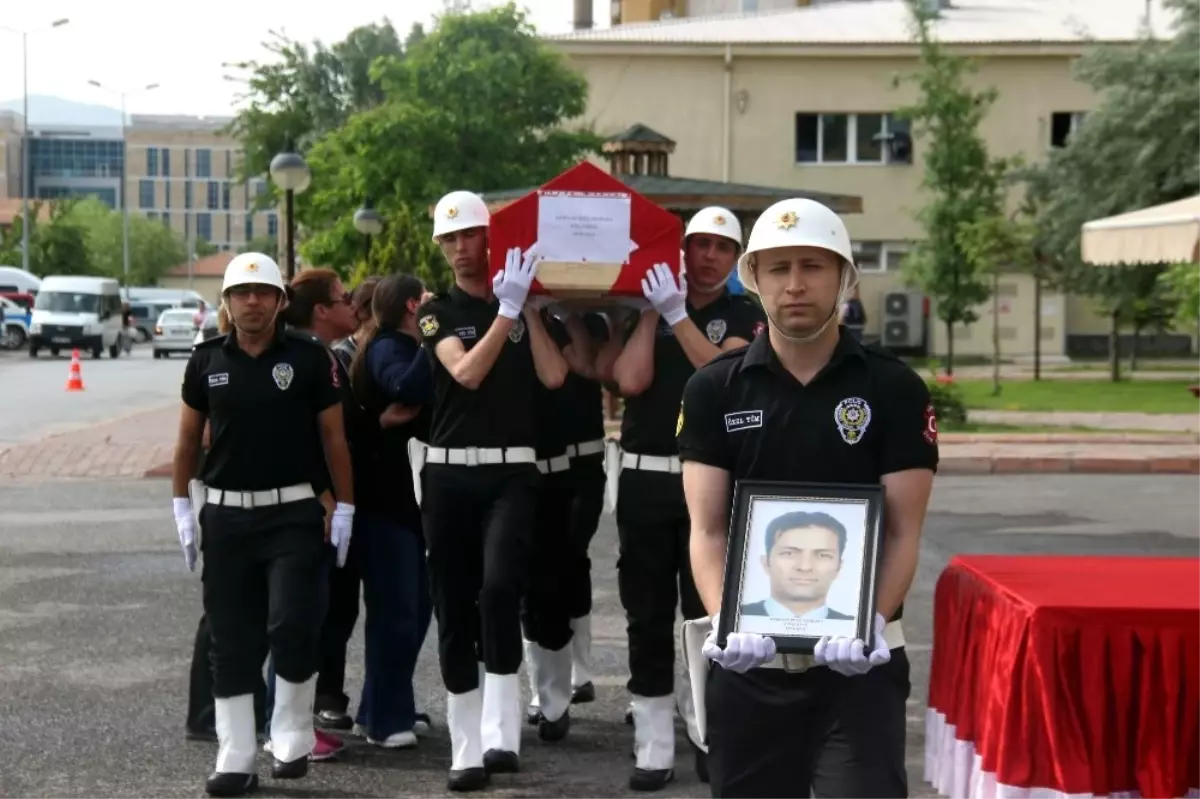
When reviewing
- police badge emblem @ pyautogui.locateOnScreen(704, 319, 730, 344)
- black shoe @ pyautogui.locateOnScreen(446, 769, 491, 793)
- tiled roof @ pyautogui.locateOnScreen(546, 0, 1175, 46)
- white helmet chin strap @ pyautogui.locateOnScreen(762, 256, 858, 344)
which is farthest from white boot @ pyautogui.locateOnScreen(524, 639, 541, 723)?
tiled roof @ pyautogui.locateOnScreen(546, 0, 1175, 46)

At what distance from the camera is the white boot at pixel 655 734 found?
22.4 ft

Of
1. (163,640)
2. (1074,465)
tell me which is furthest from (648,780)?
(1074,465)

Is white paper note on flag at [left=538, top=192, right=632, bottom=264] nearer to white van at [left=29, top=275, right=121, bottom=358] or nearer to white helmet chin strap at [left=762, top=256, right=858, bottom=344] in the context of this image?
white helmet chin strap at [left=762, top=256, right=858, bottom=344]

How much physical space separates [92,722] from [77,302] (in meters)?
52.5

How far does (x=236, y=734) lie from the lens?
6.75 metres

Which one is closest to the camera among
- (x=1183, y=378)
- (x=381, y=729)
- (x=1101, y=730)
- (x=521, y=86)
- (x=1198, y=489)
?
(x=1101, y=730)

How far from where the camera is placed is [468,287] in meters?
6.97

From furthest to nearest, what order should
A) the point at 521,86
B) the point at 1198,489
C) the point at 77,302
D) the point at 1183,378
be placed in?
the point at 77,302 → the point at 521,86 → the point at 1183,378 → the point at 1198,489

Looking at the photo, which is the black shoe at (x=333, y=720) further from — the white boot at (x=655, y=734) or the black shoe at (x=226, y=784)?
the white boot at (x=655, y=734)

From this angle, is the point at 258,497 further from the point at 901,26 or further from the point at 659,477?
the point at 901,26

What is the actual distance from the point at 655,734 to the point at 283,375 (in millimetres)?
1842

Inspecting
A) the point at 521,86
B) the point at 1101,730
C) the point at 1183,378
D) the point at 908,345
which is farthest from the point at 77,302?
the point at 1101,730

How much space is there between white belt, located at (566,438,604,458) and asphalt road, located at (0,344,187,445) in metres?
16.6

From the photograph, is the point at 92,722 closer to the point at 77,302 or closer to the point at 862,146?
the point at 862,146
